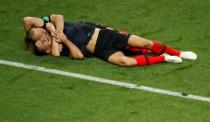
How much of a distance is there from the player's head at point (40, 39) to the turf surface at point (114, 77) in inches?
6.1

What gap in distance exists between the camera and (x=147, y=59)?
6.65m

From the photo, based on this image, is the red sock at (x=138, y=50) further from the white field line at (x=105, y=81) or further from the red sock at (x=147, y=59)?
the white field line at (x=105, y=81)

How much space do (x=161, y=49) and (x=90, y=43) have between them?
2.90 feet

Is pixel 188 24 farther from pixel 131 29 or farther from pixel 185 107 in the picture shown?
pixel 185 107

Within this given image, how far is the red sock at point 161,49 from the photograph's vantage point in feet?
22.3

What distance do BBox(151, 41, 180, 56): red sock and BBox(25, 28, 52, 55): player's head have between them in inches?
51.6

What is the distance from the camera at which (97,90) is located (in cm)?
611

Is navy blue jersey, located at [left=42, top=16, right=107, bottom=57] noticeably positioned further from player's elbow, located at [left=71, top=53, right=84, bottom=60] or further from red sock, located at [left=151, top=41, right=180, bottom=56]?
red sock, located at [left=151, top=41, right=180, bottom=56]

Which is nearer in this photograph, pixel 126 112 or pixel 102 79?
pixel 126 112

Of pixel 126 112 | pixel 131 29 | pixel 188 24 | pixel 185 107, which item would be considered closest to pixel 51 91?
pixel 126 112

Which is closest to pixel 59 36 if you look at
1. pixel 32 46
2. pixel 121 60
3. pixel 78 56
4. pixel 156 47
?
pixel 78 56

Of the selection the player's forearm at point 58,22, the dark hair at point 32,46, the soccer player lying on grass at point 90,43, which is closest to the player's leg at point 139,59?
the soccer player lying on grass at point 90,43

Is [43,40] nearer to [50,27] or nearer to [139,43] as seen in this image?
[50,27]

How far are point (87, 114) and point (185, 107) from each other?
39.6 inches
